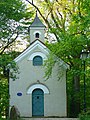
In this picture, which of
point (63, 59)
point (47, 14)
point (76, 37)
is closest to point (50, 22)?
point (47, 14)

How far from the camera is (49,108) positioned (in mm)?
33281

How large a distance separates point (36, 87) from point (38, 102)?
139 centimetres

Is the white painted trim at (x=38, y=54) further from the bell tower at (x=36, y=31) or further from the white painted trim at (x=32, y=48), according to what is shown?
the bell tower at (x=36, y=31)

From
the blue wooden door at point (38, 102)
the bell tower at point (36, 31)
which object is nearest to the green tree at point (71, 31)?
the bell tower at point (36, 31)

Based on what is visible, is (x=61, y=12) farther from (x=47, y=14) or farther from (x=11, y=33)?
(x=11, y=33)

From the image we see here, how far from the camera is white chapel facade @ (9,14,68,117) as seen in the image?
3328cm

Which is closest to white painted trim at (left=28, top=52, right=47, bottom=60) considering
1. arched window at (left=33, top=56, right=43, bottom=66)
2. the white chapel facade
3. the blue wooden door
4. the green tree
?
the white chapel facade

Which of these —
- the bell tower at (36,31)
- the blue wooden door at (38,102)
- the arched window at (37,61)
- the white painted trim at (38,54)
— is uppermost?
the bell tower at (36,31)

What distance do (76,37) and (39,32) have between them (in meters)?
11.1

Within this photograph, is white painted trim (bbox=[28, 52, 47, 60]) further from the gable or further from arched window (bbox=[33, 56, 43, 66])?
arched window (bbox=[33, 56, 43, 66])

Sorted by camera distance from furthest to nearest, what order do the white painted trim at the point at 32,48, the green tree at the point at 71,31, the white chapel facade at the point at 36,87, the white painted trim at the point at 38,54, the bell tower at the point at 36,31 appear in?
the bell tower at the point at 36,31 < the white painted trim at the point at 38,54 < the white painted trim at the point at 32,48 < the white chapel facade at the point at 36,87 < the green tree at the point at 71,31

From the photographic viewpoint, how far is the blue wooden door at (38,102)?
33.4 meters

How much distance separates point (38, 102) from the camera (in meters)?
33.5

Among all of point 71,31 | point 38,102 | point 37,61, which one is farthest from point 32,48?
point 71,31
